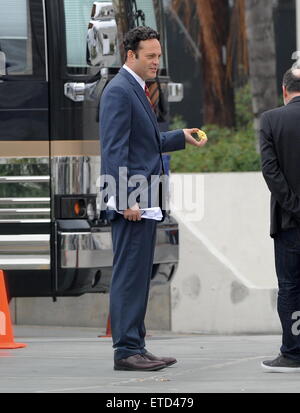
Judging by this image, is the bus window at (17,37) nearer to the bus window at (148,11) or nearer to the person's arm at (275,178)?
the bus window at (148,11)

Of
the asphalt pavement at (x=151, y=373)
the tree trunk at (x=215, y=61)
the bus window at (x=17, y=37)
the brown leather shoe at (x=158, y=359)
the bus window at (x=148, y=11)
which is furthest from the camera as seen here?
the tree trunk at (x=215, y=61)

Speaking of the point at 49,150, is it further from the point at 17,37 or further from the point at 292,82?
the point at 292,82

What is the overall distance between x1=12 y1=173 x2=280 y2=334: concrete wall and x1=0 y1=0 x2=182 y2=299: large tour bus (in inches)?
121

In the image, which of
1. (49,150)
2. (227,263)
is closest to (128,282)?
(49,150)

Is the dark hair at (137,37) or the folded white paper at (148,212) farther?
the dark hair at (137,37)

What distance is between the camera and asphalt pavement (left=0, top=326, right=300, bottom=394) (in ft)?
24.6

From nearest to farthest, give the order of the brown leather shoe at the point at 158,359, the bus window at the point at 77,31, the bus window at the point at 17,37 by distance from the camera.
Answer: the brown leather shoe at the point at 158,359
the bus window at the point at 17,37
the bus window at the point at 77,31

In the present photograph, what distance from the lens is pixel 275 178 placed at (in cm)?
815

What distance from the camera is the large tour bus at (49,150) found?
10.3 m

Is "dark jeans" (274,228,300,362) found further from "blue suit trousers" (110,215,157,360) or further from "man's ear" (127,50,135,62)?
"man's ear" (127,50,135,62)

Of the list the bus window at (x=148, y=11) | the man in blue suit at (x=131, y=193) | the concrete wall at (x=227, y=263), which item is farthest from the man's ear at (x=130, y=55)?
the concrete wall at (x=227, y=263)

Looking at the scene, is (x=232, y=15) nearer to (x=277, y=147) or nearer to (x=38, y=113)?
(x=38, y=113)

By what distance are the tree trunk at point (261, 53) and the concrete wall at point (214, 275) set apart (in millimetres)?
2997
